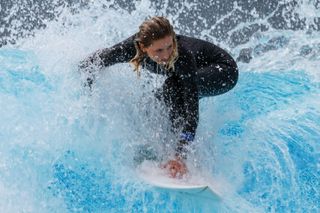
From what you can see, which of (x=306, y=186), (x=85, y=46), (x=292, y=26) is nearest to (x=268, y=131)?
(x=306, y=186)

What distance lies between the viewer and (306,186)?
3.45 metres

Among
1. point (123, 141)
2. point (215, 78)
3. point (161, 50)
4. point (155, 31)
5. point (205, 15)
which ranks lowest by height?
point (205, 15)

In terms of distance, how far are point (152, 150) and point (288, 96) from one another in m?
1.54

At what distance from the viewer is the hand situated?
122 inches

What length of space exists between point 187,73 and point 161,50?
0.24 meters

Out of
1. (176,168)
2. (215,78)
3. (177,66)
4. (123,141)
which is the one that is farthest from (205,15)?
(176,168)

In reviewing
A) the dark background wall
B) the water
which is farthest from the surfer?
the dark background wall

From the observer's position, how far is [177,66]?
10.2ft

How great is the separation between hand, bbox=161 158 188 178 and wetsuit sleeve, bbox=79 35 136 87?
25.6 inches

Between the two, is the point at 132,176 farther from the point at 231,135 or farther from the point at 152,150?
the point at 231,135

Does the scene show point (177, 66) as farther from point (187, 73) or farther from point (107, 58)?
point (107, 58)

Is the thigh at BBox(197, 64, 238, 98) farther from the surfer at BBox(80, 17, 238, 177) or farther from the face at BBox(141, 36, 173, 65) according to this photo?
the face at BBox(141, 36, 173, 65)

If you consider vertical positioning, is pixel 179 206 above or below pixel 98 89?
below

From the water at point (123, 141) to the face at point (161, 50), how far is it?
21.6 inches
